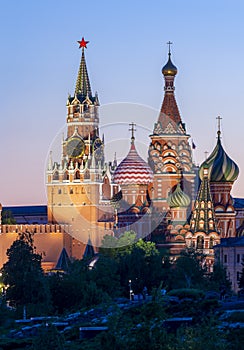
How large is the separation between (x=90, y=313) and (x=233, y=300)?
4825 mm

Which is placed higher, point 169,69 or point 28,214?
point 169,69

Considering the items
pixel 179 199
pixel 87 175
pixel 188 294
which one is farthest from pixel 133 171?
pixel 188 294

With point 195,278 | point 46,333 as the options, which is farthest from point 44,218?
point 46,333

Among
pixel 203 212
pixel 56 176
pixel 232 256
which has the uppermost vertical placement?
pixel 56 176

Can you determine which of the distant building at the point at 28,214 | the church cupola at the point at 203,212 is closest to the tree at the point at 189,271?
the church cupola at the point at 203,212

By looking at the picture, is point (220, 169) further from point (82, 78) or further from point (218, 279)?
point (218, 279)

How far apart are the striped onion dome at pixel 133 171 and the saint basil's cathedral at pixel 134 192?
52mm

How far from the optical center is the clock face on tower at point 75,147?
90.4 metres

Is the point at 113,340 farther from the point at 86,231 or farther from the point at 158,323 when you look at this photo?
the point at 86,231

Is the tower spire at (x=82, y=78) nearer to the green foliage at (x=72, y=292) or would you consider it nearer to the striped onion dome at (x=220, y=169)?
the striped onion dome at (x=220, y=169)

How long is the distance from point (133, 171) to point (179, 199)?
4.86 m

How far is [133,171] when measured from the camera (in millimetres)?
84250

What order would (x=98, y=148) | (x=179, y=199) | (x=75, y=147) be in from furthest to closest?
1. (x=98, y=148)
2. (x=75, y=147)
3. (x=179, y=199)

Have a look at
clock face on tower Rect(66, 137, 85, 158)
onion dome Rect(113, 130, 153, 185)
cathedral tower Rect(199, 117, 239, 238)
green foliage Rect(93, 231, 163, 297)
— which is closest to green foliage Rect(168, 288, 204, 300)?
green foliage Rect(93, 231, 163, 297)
